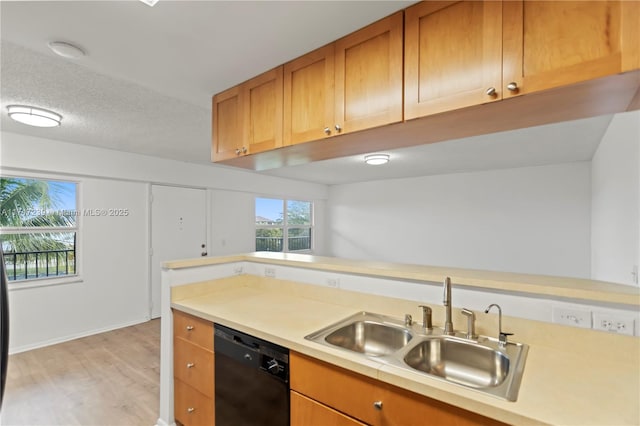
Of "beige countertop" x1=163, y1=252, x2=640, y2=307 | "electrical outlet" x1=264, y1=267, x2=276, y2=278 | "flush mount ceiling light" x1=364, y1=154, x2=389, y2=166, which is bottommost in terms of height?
"electrical outlet" x1=264, y1=267, x2=276, y2=278

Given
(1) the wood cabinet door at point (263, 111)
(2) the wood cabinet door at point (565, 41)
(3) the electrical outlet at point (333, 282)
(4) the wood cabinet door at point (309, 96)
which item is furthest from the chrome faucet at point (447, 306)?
(1) the wood cabinet door at point (263, 111)

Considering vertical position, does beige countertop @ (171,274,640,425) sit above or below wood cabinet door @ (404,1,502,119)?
below

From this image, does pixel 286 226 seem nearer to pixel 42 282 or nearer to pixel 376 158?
→ pixel 376 158

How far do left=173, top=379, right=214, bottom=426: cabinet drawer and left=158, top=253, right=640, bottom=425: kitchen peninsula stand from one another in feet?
0.28

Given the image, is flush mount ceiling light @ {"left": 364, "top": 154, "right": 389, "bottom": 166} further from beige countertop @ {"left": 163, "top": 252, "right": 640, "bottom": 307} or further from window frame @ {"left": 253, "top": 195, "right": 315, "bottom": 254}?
window frame @ {"left": 253, "top": 195, "right": 315, "bottom": 254}

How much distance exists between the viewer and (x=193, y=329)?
1884 millimetres

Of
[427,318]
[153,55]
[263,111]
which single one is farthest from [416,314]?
[153,55]

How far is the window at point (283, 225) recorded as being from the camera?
6.17m

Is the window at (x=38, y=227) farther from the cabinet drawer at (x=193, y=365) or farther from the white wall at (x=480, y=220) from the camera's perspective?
the white wall at (x=480, y=220)

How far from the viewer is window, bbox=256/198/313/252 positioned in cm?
617

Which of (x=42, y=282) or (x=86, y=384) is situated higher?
(x=42, y=282)

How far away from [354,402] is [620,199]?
2878 millimetres

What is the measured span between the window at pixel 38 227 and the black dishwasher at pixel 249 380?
10.7 ft

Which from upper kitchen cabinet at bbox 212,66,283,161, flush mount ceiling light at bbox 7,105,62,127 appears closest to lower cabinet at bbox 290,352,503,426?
upper kitchen cabinet at bbox 212,66,283,161
